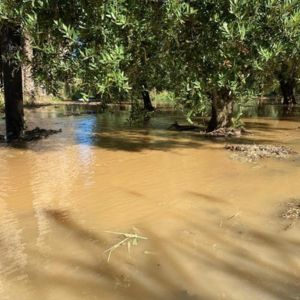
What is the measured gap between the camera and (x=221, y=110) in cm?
1417

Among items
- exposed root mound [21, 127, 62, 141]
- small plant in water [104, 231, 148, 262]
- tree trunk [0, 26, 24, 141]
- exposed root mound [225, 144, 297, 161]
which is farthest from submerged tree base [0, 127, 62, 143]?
small plant in water [104, 231, 148, 262]

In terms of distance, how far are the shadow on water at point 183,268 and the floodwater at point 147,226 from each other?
0.01 meters

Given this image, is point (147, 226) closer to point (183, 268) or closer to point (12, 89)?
point (183, 268)

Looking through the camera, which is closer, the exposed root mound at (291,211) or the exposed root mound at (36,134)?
the exposed root mound at (291,211)

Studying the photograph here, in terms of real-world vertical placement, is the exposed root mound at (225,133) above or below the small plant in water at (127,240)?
above

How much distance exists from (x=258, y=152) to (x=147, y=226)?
5598mm

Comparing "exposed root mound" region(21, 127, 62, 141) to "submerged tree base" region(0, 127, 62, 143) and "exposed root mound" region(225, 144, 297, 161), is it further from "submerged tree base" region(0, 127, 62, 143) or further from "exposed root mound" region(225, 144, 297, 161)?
"exposed root mound" region(225, 144, 297, 161)

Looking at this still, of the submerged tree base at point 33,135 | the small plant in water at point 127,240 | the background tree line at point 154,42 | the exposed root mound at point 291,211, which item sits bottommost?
the small plant in water at point 127,240

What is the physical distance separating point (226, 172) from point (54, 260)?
4910 mm

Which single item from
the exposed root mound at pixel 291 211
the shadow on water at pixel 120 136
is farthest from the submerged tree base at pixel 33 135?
the exposed root mound at pixel 291 211

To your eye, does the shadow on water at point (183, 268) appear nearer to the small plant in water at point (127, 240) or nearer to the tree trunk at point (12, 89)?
the small plant in water at point (127, 240)

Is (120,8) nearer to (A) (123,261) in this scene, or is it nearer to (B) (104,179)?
(B) (104,179)

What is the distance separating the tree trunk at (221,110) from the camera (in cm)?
1356

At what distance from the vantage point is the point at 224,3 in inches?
376
